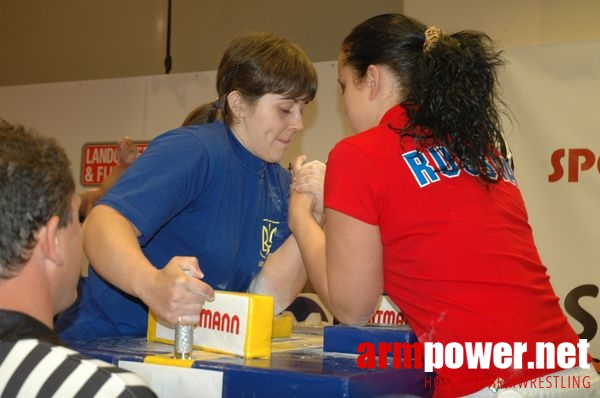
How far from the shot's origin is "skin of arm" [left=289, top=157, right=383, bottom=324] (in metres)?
1.18

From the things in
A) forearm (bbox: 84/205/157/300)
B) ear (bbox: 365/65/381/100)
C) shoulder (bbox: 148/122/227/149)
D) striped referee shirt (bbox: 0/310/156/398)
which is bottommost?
striped referee shirt (bbox: 0/310/156/398)

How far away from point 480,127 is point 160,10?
3.35 meters

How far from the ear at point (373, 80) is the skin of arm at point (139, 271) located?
0.44m

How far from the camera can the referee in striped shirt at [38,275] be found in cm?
70

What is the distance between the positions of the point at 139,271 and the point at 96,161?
277 centimetres

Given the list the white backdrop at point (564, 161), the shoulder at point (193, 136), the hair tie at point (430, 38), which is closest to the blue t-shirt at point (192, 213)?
the shoulder at point (193, 136)

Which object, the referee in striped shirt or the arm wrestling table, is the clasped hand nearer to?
the arm wrestling table

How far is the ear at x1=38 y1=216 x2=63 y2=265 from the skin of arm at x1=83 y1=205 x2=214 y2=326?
0.31 metres

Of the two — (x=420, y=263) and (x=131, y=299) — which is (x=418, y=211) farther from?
(x=131, y=299)

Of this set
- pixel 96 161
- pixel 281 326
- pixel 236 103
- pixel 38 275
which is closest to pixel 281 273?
pixel 281 326

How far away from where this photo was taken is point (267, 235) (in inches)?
63.2

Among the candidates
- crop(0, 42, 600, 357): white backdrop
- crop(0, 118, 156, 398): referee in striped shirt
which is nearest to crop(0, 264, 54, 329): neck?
crop(0, 118, 156, 398): referee in striped shirt

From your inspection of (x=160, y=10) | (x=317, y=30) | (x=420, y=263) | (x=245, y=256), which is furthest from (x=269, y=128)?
(x=160, y=10)

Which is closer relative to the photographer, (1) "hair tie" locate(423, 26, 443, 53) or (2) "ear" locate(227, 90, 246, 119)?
(1) "hair tie" locate(423, 26, 443, 53)
